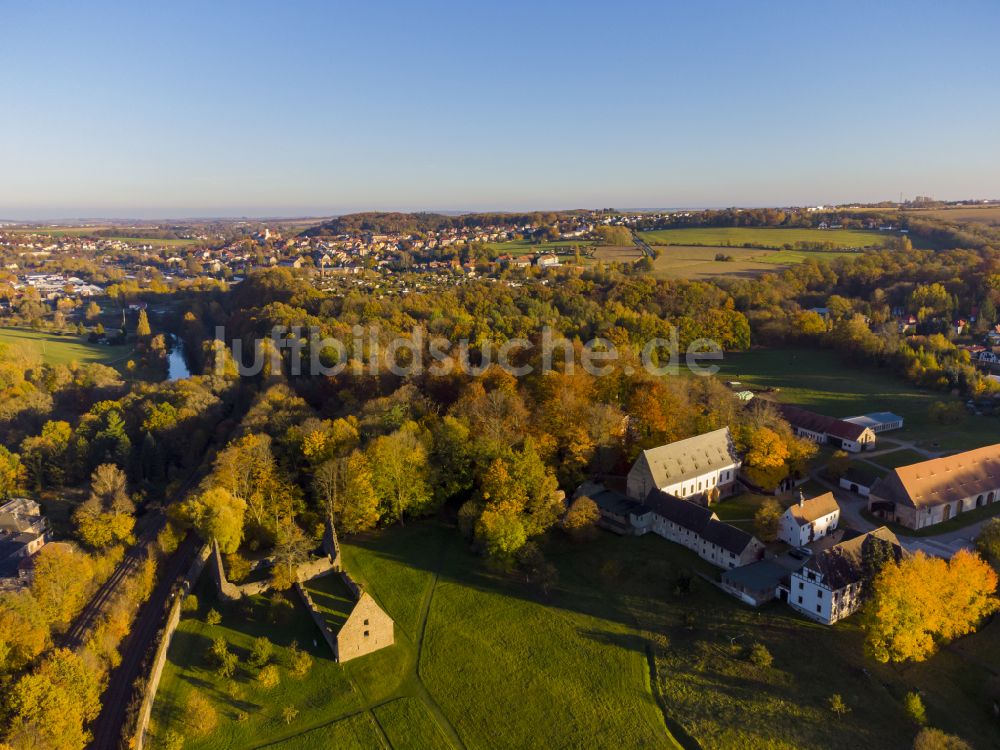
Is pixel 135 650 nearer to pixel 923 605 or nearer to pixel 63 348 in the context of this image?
pixel 923 605

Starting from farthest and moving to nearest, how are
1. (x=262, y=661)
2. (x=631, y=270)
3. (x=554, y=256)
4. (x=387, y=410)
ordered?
(x=554, y=256), (x=631, y=270), (x=387, y=410), (x=262, y=661)

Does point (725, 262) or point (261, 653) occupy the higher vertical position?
point (725, 262)

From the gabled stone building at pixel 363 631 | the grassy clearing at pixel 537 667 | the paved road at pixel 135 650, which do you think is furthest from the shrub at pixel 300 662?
the paved road at pixel 135 650

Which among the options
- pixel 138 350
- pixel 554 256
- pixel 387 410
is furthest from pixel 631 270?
pixel 138 350

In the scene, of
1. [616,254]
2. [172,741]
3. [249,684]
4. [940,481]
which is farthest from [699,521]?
[616,254]

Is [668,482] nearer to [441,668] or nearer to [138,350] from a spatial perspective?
[441,668]

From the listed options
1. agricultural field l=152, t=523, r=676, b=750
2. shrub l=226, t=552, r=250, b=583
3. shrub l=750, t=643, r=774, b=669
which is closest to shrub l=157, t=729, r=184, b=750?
agricultural field l=152, t=523, r=676, b=750
